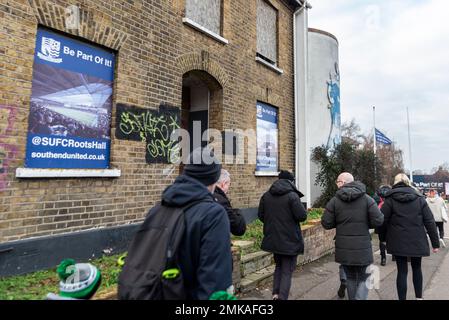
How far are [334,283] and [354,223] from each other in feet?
6.85

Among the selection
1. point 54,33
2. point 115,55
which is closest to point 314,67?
point 115,55

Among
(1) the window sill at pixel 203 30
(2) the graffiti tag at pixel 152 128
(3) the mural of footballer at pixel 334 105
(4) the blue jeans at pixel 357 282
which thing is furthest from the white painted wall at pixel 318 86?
(4) the blue jeans at pixel 357 282

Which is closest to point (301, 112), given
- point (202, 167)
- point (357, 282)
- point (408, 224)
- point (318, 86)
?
point (318, 86)

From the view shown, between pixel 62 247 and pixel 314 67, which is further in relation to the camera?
pixel 314 67

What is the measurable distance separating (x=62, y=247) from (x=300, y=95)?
787cm

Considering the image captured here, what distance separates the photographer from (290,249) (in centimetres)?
436

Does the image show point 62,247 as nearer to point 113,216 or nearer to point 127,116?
point 113,216

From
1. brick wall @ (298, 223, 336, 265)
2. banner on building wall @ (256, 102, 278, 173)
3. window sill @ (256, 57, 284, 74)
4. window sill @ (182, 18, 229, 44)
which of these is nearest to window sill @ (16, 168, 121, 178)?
window sill @ (182, 18, 229, 44)

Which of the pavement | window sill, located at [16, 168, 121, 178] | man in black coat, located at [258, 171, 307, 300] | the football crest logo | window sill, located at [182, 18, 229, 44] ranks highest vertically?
window sill, located at [182, 18, 229, 44]

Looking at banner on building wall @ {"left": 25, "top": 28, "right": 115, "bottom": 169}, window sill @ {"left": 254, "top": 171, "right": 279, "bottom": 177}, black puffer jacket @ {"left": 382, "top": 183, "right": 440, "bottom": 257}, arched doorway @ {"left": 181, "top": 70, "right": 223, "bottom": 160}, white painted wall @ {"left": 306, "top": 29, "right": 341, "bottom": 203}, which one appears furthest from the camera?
white painted wall @ {"left": 306, "top": 29, "right": 341, "bottom": 203}

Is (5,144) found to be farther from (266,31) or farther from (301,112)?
(301,112)

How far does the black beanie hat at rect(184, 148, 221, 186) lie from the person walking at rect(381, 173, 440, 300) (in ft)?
11.1

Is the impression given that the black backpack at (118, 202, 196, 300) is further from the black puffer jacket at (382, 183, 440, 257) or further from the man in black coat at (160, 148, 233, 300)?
the black puffer jacket at (382, 183, 440, 257)

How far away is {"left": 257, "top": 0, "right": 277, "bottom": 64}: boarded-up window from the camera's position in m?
8.91
